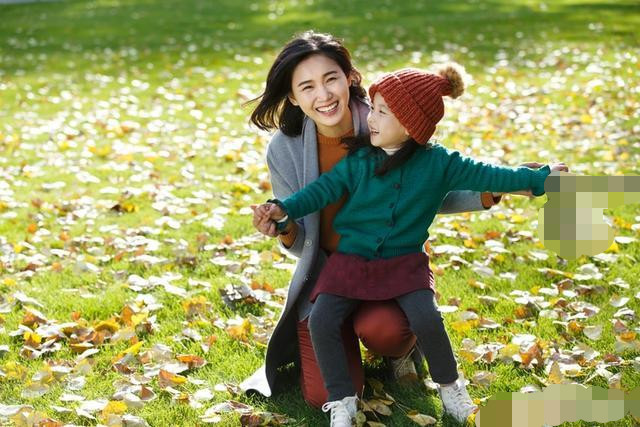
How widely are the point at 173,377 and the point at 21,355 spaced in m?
0.75

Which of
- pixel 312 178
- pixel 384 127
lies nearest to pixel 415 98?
pixel 384 127

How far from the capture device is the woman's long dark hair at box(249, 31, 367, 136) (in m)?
3.18

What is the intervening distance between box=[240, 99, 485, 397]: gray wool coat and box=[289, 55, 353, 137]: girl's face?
5.6 inches

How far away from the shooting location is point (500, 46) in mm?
12586

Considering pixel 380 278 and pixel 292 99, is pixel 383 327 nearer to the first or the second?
pixel 380 278

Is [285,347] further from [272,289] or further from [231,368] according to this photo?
[272,289]

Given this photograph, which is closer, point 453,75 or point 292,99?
point 453,75

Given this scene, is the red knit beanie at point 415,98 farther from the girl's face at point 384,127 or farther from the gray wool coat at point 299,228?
the gray wool coat at point 299,228

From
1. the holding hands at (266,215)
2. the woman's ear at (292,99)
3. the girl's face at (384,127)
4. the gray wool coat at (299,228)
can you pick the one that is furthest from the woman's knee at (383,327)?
the woman's ear at (292,99)

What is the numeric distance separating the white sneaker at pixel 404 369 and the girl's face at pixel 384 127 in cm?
87

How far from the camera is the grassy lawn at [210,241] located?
3318 millimetres

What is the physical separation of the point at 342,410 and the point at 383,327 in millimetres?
326

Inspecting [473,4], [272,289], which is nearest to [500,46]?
[473,4]

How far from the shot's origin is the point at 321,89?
315 cm
